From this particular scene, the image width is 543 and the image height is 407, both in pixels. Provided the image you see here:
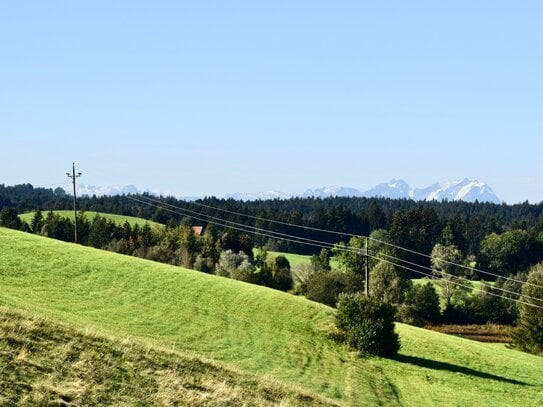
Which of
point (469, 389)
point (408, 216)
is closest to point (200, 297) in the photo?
point (469, 389)

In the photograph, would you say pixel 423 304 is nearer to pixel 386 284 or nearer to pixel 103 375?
pixel 386 284

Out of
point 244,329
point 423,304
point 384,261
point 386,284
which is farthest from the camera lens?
point 423,304

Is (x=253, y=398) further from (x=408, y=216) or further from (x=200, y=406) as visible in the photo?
(x=408, y=216)

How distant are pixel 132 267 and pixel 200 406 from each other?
40167mm

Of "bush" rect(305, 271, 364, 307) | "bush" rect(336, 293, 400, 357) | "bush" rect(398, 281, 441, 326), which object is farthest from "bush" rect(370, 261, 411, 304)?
"bush" rect(336, 293, 400, 357)

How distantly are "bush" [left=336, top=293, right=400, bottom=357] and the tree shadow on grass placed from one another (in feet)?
4.12

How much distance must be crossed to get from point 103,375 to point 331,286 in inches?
3476

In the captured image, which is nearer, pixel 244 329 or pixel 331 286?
pixel 244 329

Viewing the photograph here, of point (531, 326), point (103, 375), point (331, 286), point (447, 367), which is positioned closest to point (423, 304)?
point (331, 286)

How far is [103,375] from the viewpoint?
69.1ft

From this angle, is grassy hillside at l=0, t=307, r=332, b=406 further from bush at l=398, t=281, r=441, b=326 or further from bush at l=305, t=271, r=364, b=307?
bush at l=398, t=281, r=441, b=326

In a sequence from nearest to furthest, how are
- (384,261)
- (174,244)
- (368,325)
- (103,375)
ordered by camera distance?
1. (103,375)
2. (368,325)
3. (384,261)
4. (174,244)

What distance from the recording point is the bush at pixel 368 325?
160 ft

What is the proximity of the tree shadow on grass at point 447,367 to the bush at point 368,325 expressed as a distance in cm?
126
